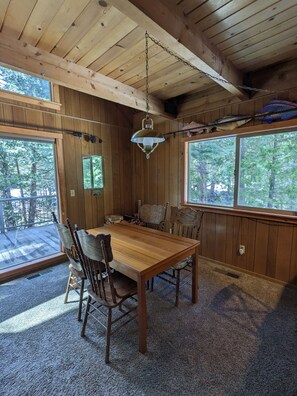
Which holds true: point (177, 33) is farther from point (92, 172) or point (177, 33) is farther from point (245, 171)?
point (92, 172)

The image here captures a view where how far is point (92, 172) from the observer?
379 cm

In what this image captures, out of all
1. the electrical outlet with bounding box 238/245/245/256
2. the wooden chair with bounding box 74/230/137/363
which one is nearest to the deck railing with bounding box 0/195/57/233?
the wooden chair with bounding box 74/230/137/363

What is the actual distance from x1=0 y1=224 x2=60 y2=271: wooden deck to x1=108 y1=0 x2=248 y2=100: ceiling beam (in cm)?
317

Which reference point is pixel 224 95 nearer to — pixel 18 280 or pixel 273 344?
pixel 273 344

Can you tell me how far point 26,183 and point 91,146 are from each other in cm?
126

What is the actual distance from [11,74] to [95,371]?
3506 millimetres

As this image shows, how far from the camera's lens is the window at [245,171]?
2.60m

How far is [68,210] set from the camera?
3475mm

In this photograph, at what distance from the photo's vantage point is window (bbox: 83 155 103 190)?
145 inches

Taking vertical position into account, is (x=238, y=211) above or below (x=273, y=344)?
above

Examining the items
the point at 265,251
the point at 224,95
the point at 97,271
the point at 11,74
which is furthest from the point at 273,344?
the point at 11,74

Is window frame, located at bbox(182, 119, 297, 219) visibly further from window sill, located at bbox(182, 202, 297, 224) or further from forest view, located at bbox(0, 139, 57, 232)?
forest view, located at bbox(0, 139, 57, 232)

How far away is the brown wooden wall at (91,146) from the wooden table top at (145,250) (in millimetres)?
1254

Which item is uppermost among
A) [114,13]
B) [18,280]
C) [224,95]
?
[114,13]
